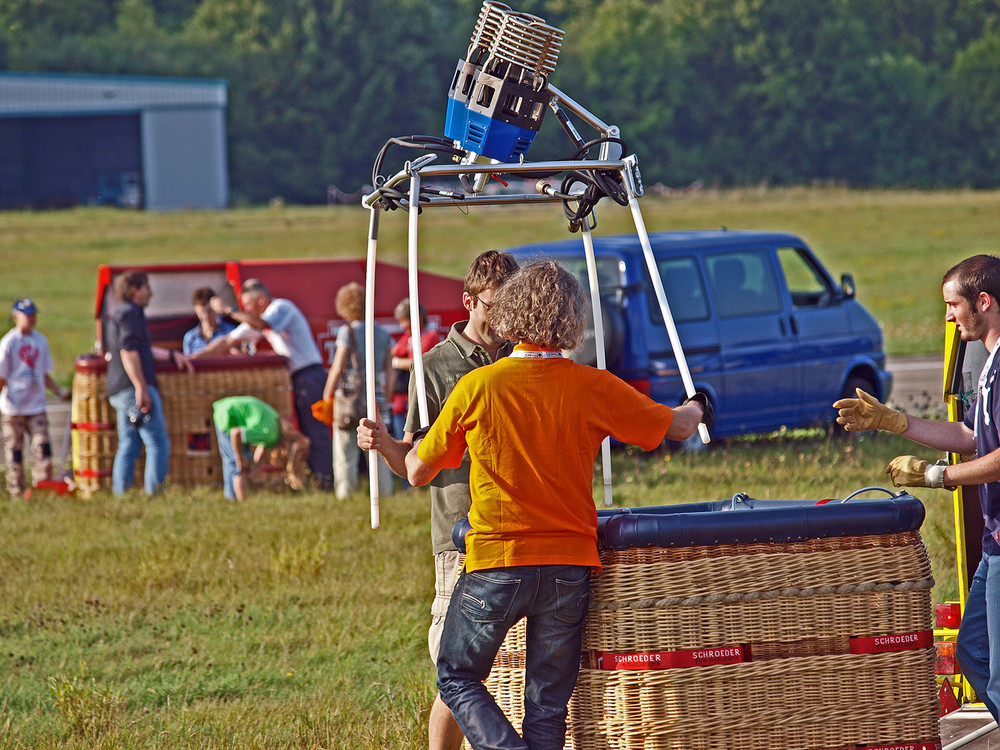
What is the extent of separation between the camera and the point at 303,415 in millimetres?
11258

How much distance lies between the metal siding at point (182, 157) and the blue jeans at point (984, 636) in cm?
7190

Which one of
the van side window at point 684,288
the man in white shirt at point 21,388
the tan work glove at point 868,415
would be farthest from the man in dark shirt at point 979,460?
the man in white shirt at point 21,388

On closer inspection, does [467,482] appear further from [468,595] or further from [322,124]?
[322,124]

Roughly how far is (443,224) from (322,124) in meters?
28.3

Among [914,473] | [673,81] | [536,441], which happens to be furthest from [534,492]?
[673,81]

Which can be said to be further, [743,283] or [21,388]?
[743,283]

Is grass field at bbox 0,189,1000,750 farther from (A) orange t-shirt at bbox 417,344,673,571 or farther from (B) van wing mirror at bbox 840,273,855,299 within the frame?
(A) orange t-shirt at bbox 417,344,673,571

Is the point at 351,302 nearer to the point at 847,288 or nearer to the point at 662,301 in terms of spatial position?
the point at 847,288

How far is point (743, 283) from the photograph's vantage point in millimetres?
12570

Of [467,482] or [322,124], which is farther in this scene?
[322,124]

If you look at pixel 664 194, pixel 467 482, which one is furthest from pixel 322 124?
pixel 467 482

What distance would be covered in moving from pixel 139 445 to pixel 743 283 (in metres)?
5.76

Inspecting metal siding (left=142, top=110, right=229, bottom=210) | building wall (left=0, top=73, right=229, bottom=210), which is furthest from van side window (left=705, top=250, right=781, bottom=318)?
metal siding (left=142, top=110, right=229, bottom=210)

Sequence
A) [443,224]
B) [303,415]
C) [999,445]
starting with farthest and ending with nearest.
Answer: [443,224] → [303,415] → [999,445]
